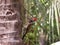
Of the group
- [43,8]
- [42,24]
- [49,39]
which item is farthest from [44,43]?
[43,8]

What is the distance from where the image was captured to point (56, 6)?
2480 mm

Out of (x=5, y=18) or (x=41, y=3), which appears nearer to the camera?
(x=5, y=18)

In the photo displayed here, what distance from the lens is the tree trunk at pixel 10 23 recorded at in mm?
1505

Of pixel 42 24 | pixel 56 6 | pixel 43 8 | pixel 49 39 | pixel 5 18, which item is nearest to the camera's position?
pixel 5 18

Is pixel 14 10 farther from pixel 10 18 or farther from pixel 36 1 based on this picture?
pixel 36 1

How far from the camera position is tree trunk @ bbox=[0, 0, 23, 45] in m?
1.50

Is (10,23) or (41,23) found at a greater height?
(10,23)

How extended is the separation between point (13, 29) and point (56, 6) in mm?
1094

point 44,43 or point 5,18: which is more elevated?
point 5,18

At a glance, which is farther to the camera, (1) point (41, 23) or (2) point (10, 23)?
(1) point (41, 23)

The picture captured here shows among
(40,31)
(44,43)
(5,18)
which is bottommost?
(44,43)

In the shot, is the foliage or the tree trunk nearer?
the tree trunk

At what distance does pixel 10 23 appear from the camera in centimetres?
155

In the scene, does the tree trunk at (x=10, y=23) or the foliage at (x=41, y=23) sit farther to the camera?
the foliage at (x=41, y=23)
